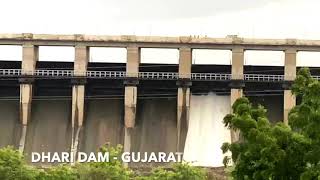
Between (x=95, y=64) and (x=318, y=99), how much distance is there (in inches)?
2749

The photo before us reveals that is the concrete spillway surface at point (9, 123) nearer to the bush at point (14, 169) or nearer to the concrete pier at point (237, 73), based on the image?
the concrete pier at point (237, 73)

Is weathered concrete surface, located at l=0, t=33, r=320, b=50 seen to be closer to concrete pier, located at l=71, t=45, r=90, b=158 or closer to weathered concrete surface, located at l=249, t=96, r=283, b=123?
concrete pier, located at l=71, t=45, r=90, b=158

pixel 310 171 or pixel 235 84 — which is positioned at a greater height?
pixel 235 84

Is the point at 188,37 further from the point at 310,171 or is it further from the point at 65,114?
the point at 310,171

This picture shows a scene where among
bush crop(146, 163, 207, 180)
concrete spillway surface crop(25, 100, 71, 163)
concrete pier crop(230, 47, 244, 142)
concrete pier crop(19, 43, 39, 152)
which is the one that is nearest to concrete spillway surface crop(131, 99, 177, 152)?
concrete pier crop(230, 47, 244, 142)

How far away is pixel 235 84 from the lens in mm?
89750

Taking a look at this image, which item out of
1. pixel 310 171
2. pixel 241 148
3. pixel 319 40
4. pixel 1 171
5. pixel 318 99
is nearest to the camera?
pixel 310 171

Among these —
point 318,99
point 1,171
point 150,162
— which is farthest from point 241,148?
point 150,162

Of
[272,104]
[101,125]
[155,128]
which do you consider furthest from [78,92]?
[272,104]

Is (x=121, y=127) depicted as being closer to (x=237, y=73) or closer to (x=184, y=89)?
(x=184, y=89)

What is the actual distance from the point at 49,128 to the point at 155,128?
11.8 m

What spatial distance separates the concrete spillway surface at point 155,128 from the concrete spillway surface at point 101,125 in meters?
2.03

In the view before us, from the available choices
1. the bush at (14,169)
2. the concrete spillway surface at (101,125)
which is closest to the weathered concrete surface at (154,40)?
the concrete spillway surface at (101,125)

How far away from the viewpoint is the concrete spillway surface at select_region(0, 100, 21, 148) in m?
86.2
